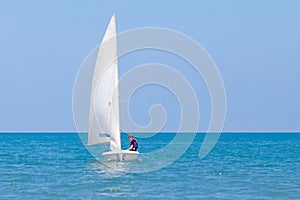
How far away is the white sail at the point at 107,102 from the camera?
51.2 m

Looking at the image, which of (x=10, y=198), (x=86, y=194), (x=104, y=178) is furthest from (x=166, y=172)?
(x=10, y=198)

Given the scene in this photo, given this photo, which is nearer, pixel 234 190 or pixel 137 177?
pixel 234 190

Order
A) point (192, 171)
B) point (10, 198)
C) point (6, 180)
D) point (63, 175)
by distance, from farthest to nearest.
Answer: point (192, 171), point (63, 175), point (6, 180), point (10, 198)

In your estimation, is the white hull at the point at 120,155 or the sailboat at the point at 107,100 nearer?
the white hull at the point at 120,155

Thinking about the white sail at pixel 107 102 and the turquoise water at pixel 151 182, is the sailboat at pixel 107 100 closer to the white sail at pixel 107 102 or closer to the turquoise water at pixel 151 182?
the white sail at pixel 107 102

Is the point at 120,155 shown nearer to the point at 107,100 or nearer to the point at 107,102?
the point at 107,102

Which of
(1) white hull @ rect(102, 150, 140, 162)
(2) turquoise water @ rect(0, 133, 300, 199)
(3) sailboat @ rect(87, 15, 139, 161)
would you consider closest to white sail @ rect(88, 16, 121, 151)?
(3) sailboat @ rect(87, 15, 139, 161)

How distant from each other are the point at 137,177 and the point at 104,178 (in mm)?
2226

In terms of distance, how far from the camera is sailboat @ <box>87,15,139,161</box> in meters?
50.9

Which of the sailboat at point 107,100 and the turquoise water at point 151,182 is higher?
the sailboat at point 107,100

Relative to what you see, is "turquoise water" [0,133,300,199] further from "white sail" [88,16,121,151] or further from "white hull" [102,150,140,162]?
"white sail" [88,16,121,151]

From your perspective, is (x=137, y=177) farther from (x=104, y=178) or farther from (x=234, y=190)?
(x=234, y=190)

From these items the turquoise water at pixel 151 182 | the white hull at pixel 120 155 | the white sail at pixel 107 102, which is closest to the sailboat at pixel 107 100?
the white sail at pixel 107 102

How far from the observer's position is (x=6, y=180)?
140 feet
